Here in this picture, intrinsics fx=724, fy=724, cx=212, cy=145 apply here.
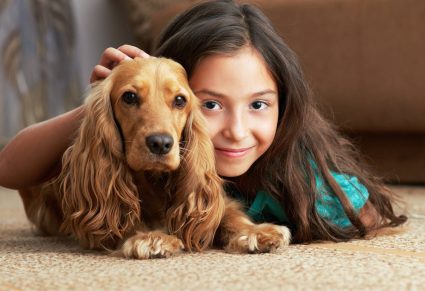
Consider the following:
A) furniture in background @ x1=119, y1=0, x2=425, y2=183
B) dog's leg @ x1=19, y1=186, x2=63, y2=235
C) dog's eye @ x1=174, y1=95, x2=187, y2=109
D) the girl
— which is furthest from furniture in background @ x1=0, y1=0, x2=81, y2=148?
dog's eye @ x1=174, y1=95, x2=187, y2=109

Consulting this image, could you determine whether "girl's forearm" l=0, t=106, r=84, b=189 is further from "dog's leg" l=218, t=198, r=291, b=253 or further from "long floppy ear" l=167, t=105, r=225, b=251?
"dog's leg" l=218, t=198, r=291, b=253

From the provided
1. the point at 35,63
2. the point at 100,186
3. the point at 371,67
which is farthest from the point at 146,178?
the point at 35,63

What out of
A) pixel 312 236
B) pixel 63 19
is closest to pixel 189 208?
pixel 312 236

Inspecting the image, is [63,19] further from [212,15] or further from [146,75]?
[146,75]

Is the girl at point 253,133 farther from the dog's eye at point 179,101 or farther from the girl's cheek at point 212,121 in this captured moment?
the dog's eye at point 179,101

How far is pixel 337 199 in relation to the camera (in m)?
1.67

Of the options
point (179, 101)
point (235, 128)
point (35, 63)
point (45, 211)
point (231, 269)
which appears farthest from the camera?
point (35, 63)

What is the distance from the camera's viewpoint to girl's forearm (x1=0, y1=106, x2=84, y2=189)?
1592mm

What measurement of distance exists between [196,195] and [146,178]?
0.36ft

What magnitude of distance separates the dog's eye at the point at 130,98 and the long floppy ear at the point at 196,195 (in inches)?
5.2

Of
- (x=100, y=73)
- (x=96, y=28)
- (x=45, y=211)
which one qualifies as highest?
(x=96, y=28)

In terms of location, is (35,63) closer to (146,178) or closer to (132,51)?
(132,51)

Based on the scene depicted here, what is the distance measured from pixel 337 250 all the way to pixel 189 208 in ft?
0.98

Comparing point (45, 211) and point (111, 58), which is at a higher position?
point (111, 58)
